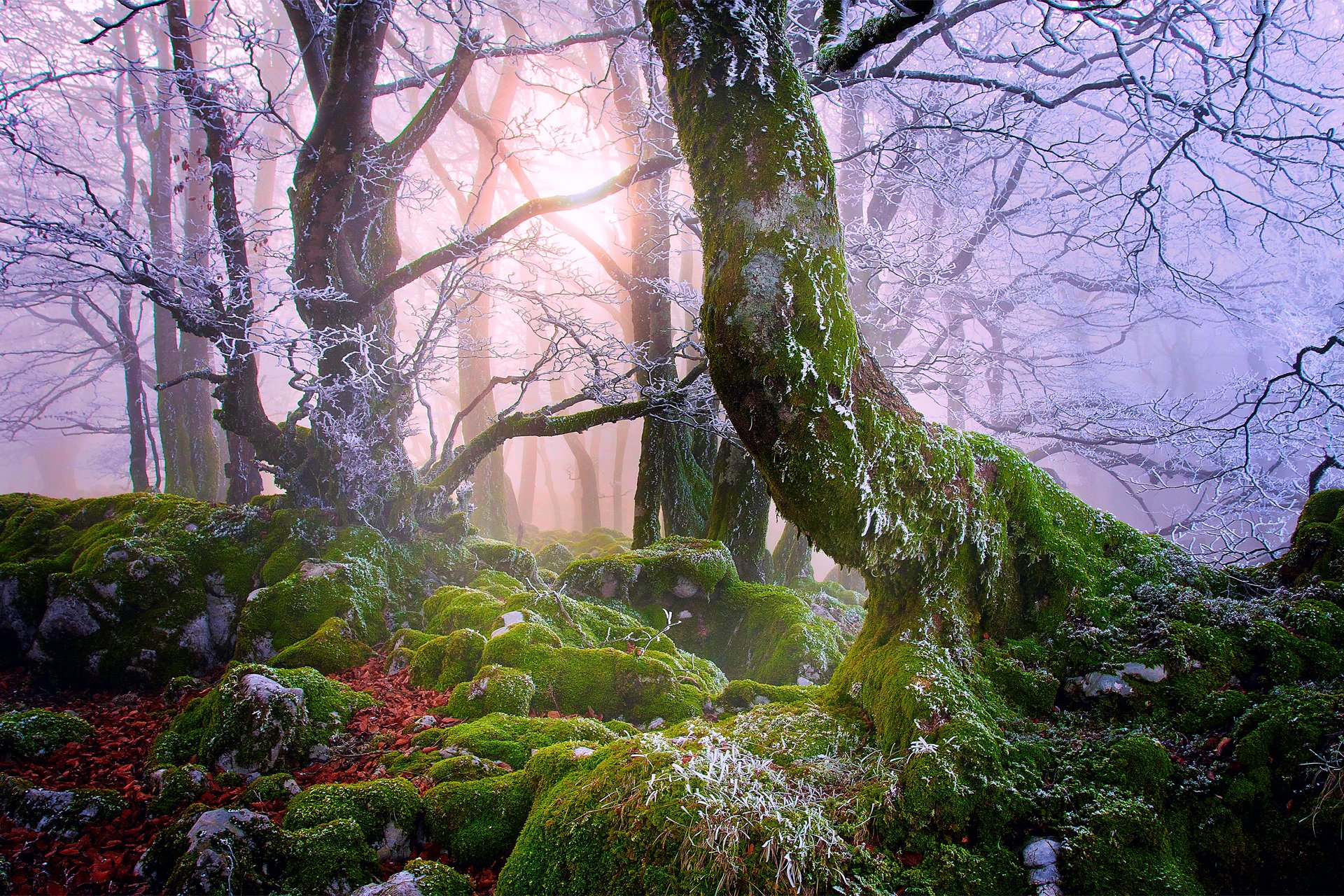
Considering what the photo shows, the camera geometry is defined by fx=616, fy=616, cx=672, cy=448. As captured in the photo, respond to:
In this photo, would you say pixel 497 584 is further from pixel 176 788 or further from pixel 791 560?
pixel 791 560

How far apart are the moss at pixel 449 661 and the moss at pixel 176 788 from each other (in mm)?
1486

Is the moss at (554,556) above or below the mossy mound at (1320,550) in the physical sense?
below

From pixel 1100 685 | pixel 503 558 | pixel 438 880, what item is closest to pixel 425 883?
pixel 438 880

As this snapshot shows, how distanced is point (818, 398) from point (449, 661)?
3.42 metres

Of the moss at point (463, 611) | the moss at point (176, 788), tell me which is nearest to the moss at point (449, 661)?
the moss at point (463, 611)

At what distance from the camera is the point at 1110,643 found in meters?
2.76

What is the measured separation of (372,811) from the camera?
258 centimetres

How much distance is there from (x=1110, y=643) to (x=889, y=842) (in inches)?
57.9

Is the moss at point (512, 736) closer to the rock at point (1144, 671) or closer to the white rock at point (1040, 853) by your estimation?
the white rock at point (1040, 853)

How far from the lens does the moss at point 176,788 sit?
2822 mm

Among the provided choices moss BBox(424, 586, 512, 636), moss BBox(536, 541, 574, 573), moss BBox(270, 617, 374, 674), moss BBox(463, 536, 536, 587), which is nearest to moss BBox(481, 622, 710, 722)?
moss BBox(424, 586, 512, 636)

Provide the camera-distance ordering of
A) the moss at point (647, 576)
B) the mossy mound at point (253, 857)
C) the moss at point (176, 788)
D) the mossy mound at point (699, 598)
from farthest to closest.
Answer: the moss at point (647, 576), the mossy mound at point (699, 598), the moss at point (176, 788), the mossy mound at point (253, 857)

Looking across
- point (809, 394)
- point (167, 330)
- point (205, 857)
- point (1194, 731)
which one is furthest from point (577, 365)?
point (167, 330)

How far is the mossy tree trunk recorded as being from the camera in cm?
253
